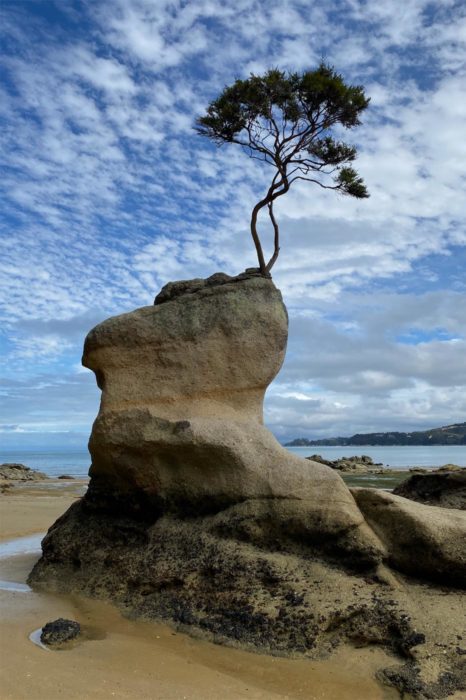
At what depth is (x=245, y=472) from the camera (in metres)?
6.99

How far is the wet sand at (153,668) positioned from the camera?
15.3 feet

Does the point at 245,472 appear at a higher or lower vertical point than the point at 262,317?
lower

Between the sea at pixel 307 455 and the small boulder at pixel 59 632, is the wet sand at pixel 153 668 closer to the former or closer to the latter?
the small boulder at pixel 59 632

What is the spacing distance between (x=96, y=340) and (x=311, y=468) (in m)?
3.18

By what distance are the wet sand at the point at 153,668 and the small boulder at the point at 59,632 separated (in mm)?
117

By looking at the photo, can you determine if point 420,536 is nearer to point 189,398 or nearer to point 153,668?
point 153,668

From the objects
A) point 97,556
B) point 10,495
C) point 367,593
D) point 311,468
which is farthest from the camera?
point 10,495

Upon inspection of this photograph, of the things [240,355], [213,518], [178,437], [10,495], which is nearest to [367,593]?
[213,518]

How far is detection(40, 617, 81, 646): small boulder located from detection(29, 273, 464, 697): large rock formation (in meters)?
0.91

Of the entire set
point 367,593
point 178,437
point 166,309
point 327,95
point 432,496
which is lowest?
point 367,593

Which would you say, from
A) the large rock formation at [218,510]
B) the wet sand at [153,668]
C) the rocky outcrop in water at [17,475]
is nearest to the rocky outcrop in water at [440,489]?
the large rock formation at [218,510]

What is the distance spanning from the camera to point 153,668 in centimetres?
509

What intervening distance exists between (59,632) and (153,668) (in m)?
1.04

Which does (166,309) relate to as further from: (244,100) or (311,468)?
(244,100)
